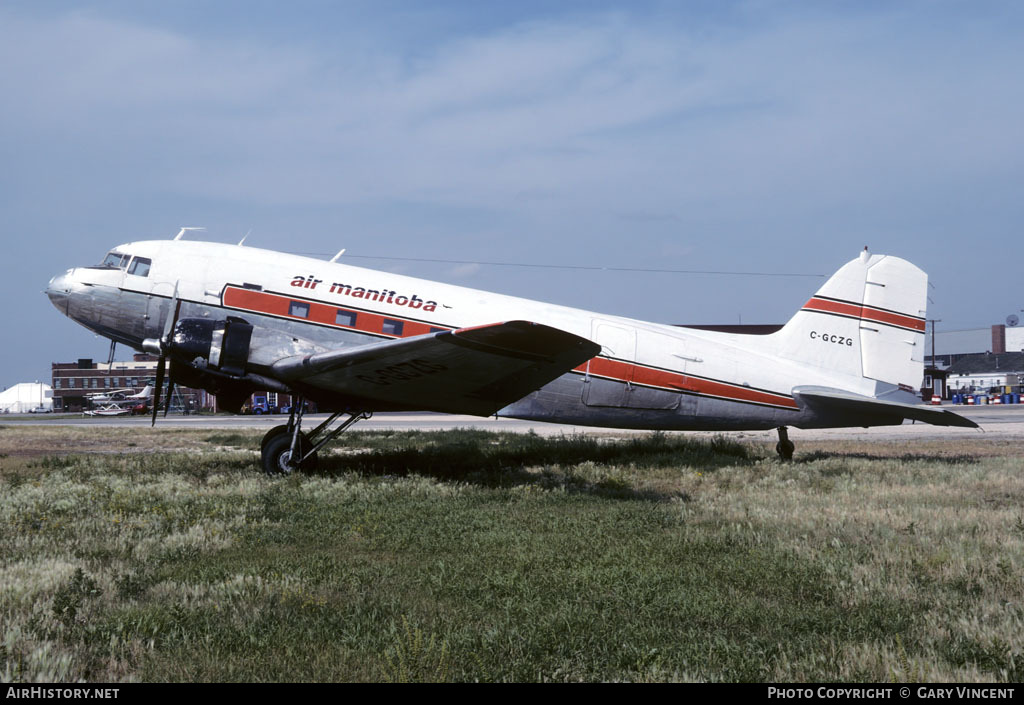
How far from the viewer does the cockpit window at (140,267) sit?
13508 millimetres

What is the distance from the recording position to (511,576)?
6.48 m

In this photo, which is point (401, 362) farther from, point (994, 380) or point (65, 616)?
point (994, 380)

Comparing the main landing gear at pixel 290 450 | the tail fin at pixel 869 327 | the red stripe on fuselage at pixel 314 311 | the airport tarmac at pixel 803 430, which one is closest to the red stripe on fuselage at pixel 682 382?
the tail fin at pixel 869 327

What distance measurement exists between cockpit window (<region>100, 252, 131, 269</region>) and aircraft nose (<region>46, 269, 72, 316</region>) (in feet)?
2.47

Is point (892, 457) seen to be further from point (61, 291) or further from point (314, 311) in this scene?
point (61, 291)

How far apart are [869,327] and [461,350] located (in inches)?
392

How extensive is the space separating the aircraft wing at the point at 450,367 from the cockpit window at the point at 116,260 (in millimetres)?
3801

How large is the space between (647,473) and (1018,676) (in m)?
9.29

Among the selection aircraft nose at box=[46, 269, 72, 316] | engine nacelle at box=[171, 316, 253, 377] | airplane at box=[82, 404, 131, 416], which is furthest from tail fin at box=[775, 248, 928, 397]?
airplane at box=[82, 404, 131, 416]

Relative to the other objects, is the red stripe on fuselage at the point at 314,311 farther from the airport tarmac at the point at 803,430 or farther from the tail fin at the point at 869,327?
the airport tarmac at the point at 803,430

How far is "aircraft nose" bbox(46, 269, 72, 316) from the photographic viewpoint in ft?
44.9

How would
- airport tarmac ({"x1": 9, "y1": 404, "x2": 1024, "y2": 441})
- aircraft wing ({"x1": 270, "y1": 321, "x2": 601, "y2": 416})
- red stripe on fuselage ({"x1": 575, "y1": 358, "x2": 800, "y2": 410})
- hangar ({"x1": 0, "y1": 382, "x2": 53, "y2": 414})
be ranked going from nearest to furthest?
aircraft wing ({"x1": 270, "y1": 321, "x2": 601, "y2": 416})
red stripe on fuselage ({"x1": 575, "y1": 358, "x2": 800, "y2": 410})
airport tarmac ({"x1": 9, "y1": 404, "x2": 1024, "y2": 441})
hangar ({"x1": 0, "y1": 382, "x2": 53, "y2": 414})

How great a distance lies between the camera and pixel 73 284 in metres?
13.6

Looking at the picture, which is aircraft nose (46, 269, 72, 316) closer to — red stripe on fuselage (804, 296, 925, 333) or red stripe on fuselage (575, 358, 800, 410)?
red stripe on fuselage (575, 358, 800, 410)
